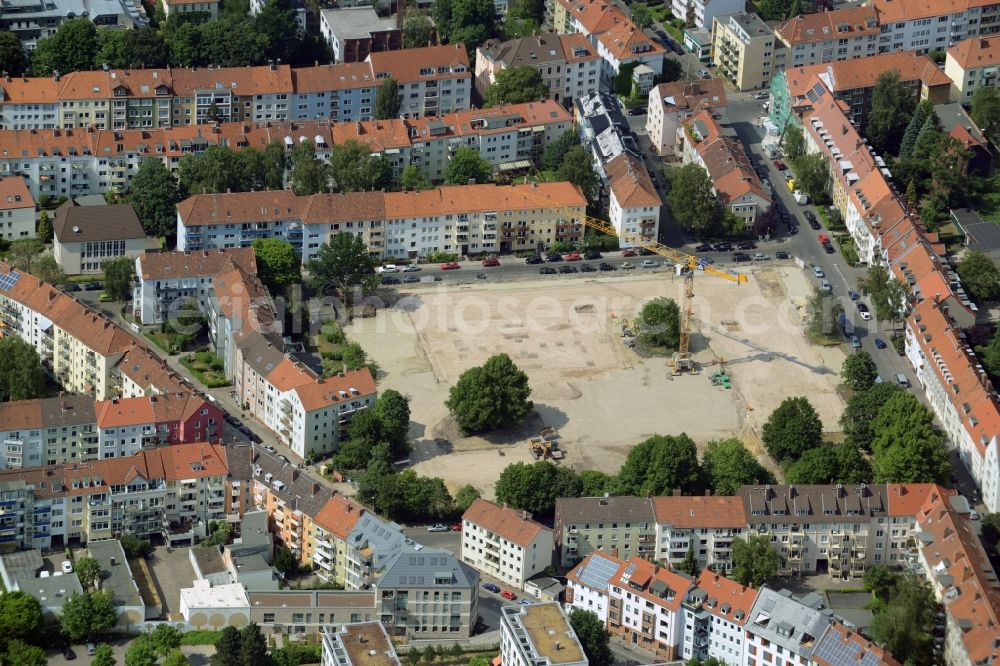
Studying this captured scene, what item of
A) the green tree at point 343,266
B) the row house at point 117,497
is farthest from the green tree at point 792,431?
the row house at point 117,497

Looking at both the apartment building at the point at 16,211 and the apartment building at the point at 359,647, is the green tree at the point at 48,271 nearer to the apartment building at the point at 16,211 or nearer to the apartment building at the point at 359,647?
the apartment building at the point at 16,211

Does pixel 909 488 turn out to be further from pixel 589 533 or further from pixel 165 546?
pixel 165 546

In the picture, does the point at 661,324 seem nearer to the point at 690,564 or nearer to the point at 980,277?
Result: the point at 980,277

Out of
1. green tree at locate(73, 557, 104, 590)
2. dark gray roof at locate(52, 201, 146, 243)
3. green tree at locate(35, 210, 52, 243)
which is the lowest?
green tree at locate(73, 557, 104, 590)

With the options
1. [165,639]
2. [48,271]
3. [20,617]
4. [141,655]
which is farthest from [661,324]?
[20,617]

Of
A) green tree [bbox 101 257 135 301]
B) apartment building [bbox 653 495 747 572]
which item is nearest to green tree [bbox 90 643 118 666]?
apartment building [bbox 653 495 747 572]

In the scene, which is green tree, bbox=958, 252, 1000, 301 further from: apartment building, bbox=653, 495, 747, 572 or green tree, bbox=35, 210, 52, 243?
green tree, bbox=35, 210, 52, 243
